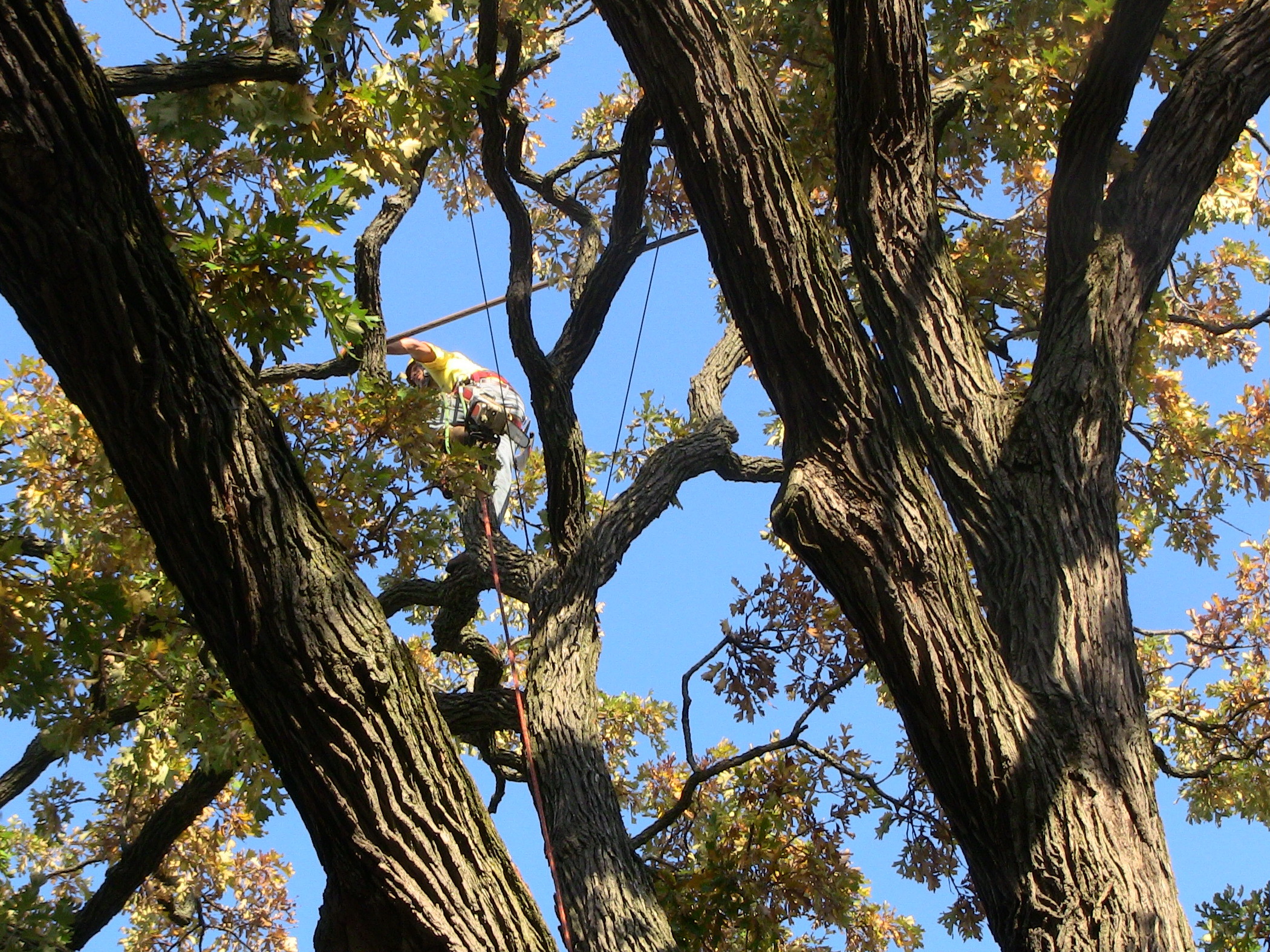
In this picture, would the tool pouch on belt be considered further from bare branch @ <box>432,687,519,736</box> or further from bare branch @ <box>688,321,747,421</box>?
bare branch @ <box>432,687,519,736</box>

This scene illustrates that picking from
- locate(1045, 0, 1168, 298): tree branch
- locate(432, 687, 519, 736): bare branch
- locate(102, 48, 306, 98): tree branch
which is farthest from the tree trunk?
locate(432, 687, 519, 736): bare branch

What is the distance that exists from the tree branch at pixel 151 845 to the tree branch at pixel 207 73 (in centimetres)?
323

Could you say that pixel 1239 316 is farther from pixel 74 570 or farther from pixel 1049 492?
pixel 74 570

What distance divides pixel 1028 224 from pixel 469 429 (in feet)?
12.3

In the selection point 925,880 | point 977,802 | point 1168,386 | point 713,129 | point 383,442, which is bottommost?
point 977,802

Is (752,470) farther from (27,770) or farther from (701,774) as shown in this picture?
(27,770)

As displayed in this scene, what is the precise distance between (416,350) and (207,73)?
14.5 feet

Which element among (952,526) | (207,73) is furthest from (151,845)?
(952,526)

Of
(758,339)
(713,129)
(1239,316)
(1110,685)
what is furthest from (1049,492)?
(1239,316)

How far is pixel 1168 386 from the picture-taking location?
6.85 m

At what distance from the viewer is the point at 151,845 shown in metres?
5.68

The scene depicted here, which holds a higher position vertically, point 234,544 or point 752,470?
point 752,470

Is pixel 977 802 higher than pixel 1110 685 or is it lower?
lower

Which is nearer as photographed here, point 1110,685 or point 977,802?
point 977,802
